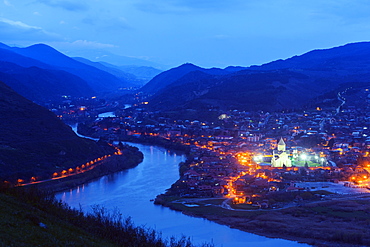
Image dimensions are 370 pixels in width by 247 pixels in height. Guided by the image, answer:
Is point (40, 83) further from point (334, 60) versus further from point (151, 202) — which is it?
point (151, 202)

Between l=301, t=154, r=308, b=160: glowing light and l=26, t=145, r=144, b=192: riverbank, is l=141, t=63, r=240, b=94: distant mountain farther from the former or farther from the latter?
l=301, t=154, r=308, b=160: glowing light

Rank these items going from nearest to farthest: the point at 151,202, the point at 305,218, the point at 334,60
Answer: the point at 305,218
the point at 151,202
the point at 334,60

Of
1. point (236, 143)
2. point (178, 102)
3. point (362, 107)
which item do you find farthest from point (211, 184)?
point (178, 102)

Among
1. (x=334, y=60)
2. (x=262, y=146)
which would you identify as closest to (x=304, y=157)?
(x=262, y=146)

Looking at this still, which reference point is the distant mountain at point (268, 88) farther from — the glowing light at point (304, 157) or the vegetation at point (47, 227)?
the vegetation at point (47, 227)

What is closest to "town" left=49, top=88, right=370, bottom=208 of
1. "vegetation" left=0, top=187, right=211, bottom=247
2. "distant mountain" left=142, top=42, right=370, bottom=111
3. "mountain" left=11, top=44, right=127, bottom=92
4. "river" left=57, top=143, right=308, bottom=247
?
"river" left=57, top=143, right=308, bottom=247

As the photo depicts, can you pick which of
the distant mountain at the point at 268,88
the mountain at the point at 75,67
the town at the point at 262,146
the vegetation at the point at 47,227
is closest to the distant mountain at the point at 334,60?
the distant mountain at the point at 268,88
